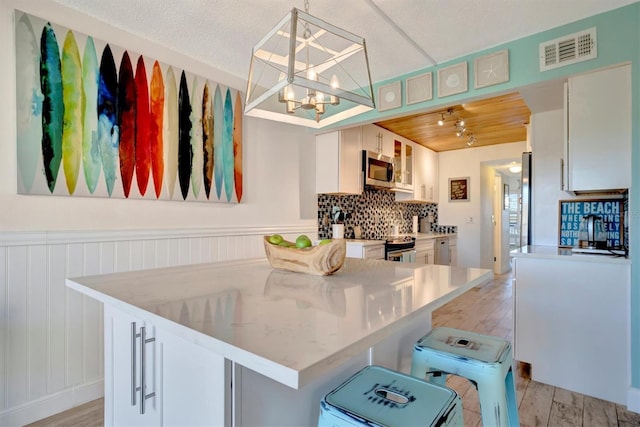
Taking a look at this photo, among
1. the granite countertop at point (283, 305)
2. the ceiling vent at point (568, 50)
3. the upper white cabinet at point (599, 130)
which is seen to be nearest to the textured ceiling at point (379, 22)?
the ceiling vent at point (568, 50)

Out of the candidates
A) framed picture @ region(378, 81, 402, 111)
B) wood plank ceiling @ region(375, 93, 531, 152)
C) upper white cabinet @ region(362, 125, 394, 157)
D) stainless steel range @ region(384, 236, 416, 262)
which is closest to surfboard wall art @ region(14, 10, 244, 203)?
framed picture @ region(378, 81, 402, 111)

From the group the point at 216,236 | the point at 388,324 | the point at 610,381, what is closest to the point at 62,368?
the point at 216,236

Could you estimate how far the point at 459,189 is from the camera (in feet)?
18.1

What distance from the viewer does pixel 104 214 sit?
212 centimetres

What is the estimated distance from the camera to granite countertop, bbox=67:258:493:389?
0.63 metres

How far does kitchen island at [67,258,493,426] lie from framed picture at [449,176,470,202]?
4332 mm

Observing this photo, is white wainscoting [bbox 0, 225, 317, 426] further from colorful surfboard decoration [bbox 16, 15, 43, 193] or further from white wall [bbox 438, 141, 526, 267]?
white wall [bbox 438, 141, 526, 267]

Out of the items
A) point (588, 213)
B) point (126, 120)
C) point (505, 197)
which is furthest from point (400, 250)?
point (505, 197)

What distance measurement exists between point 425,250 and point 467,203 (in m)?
1.45

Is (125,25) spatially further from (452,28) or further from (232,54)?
(452,28)

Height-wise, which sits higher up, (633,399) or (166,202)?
Result: (166,202)

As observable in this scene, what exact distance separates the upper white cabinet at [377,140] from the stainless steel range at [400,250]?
1.15 metres

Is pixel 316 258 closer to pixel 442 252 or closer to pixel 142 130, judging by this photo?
pixel 142 130

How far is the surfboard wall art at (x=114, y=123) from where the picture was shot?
182 centimetres
